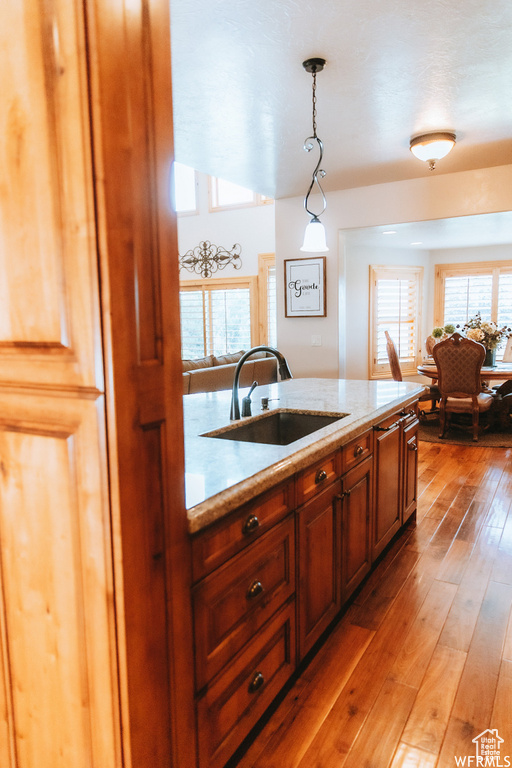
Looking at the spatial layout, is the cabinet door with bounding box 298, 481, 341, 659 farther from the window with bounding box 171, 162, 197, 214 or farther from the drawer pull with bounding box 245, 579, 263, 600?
the window with bounding box 171, 162, 197, 214

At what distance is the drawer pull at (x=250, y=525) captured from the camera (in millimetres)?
1432

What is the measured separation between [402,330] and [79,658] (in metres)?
7.86

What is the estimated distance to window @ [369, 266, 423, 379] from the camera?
310 inches

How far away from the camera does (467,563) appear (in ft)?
9.30

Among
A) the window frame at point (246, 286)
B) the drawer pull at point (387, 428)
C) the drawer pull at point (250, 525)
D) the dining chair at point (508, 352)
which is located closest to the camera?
the drawer pull at point (250, 525)

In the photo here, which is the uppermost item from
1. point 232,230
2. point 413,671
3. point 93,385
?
point 232,230

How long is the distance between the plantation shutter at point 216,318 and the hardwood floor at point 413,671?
6240 mm

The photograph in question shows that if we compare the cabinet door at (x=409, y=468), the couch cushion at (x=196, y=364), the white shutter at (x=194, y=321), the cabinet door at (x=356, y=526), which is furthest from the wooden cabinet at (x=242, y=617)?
the white shutter at (x=194, y=321)

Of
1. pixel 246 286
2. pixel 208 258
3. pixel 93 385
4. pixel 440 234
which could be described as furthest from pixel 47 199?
pixel 208 258

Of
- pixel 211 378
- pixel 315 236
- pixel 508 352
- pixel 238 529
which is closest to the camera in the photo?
pixel 238 529

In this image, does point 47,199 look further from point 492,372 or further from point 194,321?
point 194,321

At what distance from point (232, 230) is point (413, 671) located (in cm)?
803

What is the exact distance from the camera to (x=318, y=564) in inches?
75.6

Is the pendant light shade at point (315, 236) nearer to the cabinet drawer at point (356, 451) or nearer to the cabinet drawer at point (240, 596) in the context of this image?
the cabinet drawer at point (356, 451)
